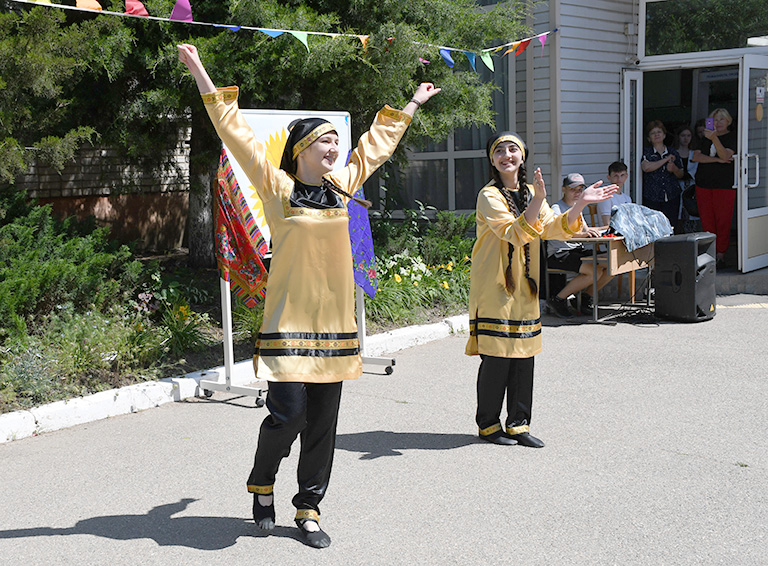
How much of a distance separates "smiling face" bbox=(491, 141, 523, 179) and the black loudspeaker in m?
4.39

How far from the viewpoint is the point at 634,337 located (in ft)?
27.6

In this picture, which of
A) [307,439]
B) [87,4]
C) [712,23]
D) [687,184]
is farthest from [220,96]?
[687,184]

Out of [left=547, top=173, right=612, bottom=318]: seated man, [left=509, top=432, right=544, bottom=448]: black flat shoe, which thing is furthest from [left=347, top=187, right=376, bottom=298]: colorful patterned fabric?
[left=547, top=173, right=612, bottom=318]: seated man

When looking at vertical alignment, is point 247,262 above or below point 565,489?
above

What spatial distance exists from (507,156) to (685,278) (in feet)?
14.9

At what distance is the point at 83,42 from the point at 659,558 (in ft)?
18.6

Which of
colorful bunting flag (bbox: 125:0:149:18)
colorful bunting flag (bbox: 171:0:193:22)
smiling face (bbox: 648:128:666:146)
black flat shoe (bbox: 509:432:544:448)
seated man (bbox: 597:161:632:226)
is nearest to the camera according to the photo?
black flat shoe (bbox: 509:432:544:448)

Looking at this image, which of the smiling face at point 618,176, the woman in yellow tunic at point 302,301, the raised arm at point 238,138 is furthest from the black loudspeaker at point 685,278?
the raised arm at point 238,138

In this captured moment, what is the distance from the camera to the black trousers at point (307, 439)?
3.82 metres

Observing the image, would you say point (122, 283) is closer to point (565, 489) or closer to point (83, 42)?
point (83, 42)

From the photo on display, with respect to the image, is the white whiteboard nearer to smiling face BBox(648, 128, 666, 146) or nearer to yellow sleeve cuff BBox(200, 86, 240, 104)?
yellow sleeve cuff BBox(200, 86, 240, 104)

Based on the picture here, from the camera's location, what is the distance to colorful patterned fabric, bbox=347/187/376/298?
277 inches

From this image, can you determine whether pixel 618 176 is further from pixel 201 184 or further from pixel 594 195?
pixel 594 195

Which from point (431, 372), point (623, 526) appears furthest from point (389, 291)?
point (623, 526)
